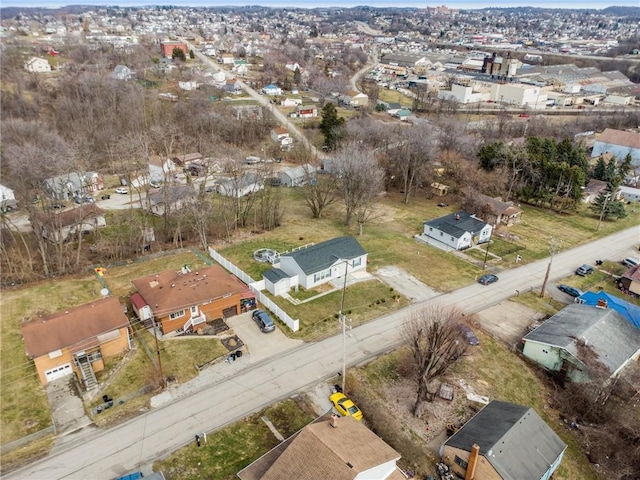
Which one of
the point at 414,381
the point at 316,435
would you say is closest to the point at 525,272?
the point at 414,381

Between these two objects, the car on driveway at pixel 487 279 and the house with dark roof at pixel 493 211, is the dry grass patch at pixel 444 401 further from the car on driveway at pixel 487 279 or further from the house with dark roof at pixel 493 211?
the house with dark roof at pixel 493 211

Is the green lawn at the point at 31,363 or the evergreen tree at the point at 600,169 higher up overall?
the evergreen tree at the point at 600,169

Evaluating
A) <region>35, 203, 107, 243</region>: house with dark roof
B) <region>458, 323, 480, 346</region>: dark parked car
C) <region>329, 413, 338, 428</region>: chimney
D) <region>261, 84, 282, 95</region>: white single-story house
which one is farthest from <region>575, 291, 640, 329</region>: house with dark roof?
<region>261, 84, 282, 95</region>: white single-story house

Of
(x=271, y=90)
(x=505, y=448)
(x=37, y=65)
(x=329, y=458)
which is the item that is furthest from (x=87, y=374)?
(x=37, y=65)

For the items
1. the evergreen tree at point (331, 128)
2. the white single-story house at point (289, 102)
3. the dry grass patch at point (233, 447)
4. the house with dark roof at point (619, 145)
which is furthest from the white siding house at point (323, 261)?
the white single-story house at point (289, 102)

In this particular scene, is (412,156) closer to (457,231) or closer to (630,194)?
(457,231)

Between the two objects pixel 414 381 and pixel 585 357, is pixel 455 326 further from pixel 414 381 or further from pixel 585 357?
pixel 585 357

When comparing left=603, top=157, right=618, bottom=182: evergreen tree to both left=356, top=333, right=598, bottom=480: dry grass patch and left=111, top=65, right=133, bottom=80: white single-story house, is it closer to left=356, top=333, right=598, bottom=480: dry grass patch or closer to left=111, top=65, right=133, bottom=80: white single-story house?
left=356, top=333, right=598, bottom=480: dry grass patch
